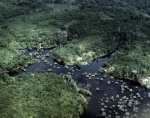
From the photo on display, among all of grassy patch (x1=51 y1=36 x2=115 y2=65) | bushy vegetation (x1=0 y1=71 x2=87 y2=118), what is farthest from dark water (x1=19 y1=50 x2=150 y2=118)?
bushy vegetation (x1=0 y1=71 x2=87 y2=118)

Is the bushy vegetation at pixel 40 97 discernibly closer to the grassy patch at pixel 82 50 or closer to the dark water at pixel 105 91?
the dark water at pixel 105 91

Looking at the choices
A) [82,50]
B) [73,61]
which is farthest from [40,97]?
[82,50]

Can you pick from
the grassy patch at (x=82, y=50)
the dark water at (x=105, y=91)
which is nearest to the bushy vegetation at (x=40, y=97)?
the dark water at (x=105, y=91)

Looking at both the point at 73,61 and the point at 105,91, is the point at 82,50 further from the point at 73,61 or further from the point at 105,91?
the point at 105,91

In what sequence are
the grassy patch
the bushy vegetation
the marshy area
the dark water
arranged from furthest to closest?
the grassy patch
the dark water
the marshy area
the bushy vegetation

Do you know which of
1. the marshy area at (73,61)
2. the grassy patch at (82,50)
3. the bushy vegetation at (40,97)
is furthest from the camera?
the grassy patch at (82,50)

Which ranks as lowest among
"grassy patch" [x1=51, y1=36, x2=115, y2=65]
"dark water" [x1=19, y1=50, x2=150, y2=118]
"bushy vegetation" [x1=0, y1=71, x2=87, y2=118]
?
"dark water" [x1=19, y1=50, x2=150, y2=118]

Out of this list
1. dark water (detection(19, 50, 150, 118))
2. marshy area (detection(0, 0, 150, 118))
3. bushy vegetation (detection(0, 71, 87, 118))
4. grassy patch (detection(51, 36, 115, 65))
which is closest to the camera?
bushy vegetation (detection(0, 71, 87, 118))

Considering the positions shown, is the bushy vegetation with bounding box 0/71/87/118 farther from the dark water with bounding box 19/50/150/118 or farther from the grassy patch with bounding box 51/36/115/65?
the grassy patch with bounding box 51/36/115/65
